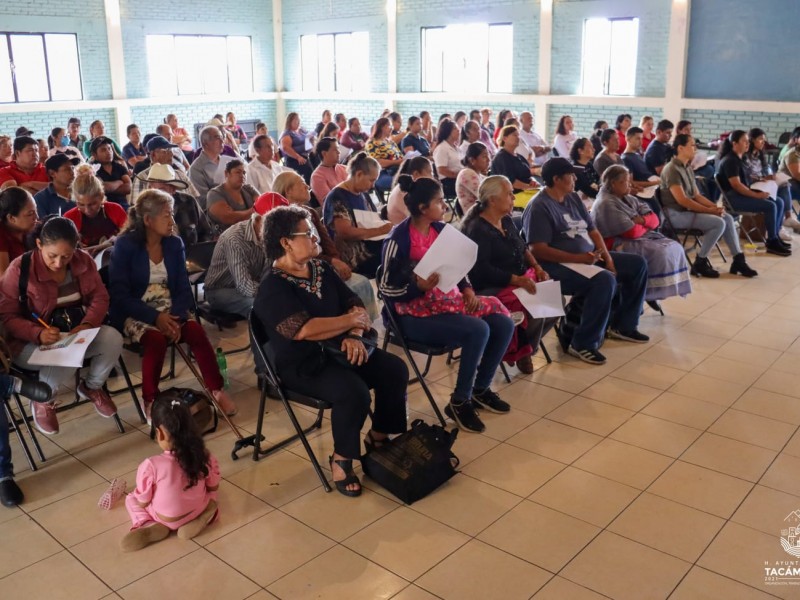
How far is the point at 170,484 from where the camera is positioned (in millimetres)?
3025

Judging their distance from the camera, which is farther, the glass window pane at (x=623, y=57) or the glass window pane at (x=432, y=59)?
the glass window pane at (x=432, y=59)

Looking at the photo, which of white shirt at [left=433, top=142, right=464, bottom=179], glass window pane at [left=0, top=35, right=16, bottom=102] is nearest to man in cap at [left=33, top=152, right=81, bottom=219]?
white shirt at [left=433, top=142, right=464, bottom=179]

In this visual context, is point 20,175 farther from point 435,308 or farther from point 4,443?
point 435,308

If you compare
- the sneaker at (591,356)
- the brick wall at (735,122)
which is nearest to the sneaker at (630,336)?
the sneaker at (591,356)

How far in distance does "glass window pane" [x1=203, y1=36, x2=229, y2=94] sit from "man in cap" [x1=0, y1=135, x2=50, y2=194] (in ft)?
32.7

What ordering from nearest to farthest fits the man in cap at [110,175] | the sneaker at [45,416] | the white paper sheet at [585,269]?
the sneaker at [45,416]
the white paper sheet at [585,269]
the man in cap at [110,175]

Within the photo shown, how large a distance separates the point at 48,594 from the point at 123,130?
1261 cm

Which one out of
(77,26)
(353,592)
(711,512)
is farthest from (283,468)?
(77,26)

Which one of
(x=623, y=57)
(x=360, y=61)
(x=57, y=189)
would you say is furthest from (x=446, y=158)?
(x=360, y=61)

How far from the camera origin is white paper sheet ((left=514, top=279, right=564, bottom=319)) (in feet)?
14.6

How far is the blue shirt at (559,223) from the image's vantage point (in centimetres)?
487

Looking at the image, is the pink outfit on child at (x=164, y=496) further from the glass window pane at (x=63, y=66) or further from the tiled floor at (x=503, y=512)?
the glass window pane at (x=63, y=66)

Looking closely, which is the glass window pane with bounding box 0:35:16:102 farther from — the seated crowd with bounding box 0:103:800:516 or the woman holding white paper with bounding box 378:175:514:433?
the woman holding white paper with bounding box 378:175:514:433

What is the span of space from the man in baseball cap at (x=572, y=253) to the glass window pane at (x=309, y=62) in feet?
41.6
